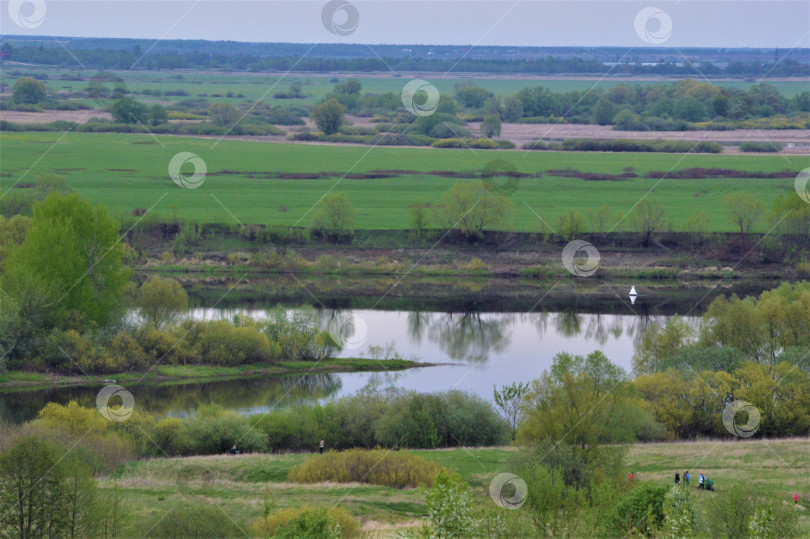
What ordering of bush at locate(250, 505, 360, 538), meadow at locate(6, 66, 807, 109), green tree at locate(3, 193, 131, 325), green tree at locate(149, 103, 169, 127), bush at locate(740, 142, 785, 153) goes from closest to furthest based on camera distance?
bush at locate(250, 505, 360, 538)
green tree at locate(3, 193, 131, 325)
bush at locate(740, 142, 785, 153)
green tree at locate(149, 103, 169, 127)
meadow at locate(6, 66, 807, 109)

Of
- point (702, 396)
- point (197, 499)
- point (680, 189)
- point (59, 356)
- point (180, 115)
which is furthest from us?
point (180, 115)

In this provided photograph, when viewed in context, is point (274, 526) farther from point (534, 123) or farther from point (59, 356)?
point (534, 123)

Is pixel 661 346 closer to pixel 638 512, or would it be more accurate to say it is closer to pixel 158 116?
pixel 638 512

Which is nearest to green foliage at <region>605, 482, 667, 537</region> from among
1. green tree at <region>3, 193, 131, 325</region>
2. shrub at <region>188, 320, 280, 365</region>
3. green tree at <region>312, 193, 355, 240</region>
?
shrub at <region>188, 320, 280, 365</region>

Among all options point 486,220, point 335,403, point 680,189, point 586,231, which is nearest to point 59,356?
point 335,403

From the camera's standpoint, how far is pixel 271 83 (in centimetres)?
17750

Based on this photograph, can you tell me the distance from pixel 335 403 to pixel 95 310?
48.1ft

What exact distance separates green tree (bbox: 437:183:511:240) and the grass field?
125ft

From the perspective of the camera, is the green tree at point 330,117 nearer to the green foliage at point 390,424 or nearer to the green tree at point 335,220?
the green tree at point 335,220

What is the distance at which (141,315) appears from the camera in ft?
144

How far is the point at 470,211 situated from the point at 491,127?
4714cm

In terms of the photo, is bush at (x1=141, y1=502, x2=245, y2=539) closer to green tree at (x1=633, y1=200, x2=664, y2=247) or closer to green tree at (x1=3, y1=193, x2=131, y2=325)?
green tree at (x1=3, y1=193, x2=131, y2=325)

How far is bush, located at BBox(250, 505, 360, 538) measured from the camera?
53.4 feet

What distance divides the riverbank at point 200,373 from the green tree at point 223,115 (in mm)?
81528
